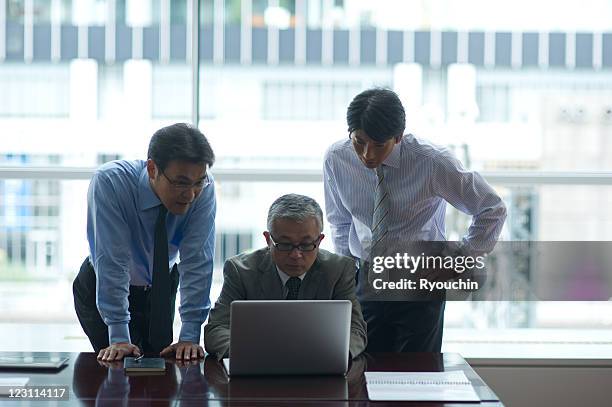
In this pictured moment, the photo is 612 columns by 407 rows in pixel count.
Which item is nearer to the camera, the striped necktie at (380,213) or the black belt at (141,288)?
the black belt at (141,288)

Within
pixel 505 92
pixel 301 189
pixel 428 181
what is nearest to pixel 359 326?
pixel 428 181

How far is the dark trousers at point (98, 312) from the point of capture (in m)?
3.12

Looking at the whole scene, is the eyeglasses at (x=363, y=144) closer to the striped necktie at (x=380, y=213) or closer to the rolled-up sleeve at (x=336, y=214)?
the striped necktie at (x=380, y=213)

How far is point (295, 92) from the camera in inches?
171

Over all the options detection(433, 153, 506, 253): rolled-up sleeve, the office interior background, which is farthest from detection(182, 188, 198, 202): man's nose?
the office interior background

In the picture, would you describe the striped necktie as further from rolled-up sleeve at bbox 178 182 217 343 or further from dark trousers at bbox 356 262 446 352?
rolled-up sleeve at bbox 178 182 217 343

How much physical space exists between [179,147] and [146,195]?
0.96 feet

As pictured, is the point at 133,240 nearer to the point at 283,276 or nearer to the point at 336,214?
the point at 283,276

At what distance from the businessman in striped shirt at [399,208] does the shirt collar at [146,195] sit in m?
0.71

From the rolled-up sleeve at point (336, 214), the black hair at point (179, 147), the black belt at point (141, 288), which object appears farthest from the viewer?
the rolled-up sleeve at point (336, 214)

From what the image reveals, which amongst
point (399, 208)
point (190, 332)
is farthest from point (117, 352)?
point (399, 208)

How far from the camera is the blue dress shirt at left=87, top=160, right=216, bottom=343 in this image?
2846 mm

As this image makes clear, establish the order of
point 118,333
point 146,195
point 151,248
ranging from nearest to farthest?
point 118,333, point 146,195, point 151,248

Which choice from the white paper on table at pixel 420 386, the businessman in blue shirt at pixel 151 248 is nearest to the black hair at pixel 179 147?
the businessman in blue shirt at pixel 151 248
